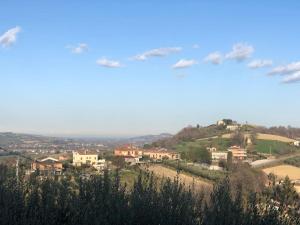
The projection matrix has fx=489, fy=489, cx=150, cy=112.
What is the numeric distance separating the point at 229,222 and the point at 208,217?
0.19m

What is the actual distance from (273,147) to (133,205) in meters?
101

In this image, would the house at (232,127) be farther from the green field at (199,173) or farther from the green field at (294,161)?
the green field at (199,173)

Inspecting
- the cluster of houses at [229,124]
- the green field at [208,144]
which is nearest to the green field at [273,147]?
the green field at [208,144]

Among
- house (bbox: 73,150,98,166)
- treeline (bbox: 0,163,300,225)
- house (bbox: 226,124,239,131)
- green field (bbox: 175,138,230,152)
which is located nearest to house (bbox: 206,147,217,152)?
green field (bbox: 175,138,230,152)

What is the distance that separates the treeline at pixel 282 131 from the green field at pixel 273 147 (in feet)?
65.9

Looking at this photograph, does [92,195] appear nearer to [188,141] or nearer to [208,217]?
[208,217]

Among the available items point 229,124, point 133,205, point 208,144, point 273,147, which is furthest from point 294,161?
point 133,205

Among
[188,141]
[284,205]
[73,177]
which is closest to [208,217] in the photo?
[284,205]

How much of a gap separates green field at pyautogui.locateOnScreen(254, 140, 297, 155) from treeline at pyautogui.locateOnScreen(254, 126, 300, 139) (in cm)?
2010

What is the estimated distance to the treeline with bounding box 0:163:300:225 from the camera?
432 cm

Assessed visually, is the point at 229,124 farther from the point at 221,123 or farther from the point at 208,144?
the point at 208,144

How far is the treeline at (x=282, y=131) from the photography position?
13027 cm

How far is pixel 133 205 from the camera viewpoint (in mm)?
4473

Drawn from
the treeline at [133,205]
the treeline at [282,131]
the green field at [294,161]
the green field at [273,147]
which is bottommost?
the green field at [294,161]
